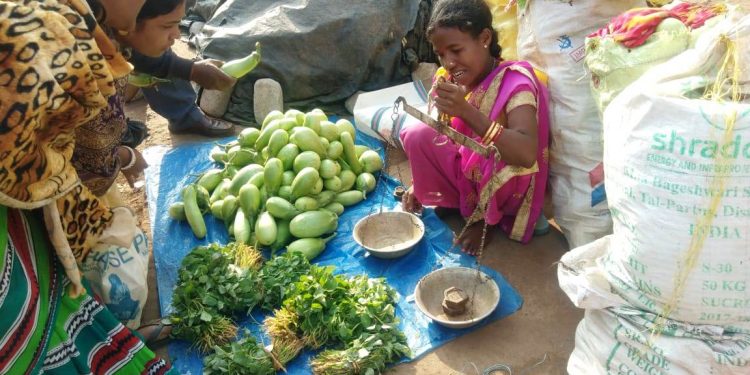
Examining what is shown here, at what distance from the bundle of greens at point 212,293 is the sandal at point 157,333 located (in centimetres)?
4

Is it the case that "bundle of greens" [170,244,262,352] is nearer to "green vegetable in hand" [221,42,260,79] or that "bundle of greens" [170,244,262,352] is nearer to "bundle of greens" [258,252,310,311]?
"bundle of greens" [258,252,310,311]

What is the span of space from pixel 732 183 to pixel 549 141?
3.86ft

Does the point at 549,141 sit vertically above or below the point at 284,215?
above

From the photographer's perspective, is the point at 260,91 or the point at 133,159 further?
the point at 260,91

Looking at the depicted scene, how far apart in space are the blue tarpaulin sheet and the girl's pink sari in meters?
0.23

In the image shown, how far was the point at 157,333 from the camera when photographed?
2.51m

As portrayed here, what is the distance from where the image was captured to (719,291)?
1.79m

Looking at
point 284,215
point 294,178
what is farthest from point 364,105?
point 284,215

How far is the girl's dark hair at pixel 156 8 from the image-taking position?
2.10 m

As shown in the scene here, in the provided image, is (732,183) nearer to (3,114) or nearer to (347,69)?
(3,114)

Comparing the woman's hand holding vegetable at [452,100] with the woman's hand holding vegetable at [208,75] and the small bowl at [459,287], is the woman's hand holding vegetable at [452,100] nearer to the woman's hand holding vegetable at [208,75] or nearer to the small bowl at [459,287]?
the small bowl at [459,287]

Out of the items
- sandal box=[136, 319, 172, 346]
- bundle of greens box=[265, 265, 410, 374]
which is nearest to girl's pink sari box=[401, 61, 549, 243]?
bundle of greens box=[265, 265, 410, 374]

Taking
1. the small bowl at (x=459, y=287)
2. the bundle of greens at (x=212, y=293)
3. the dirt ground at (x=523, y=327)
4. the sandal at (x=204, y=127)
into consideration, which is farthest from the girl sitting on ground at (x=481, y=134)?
the sandal at (x=204, y=127)

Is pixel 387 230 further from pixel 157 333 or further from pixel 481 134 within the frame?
pixel 157 333
